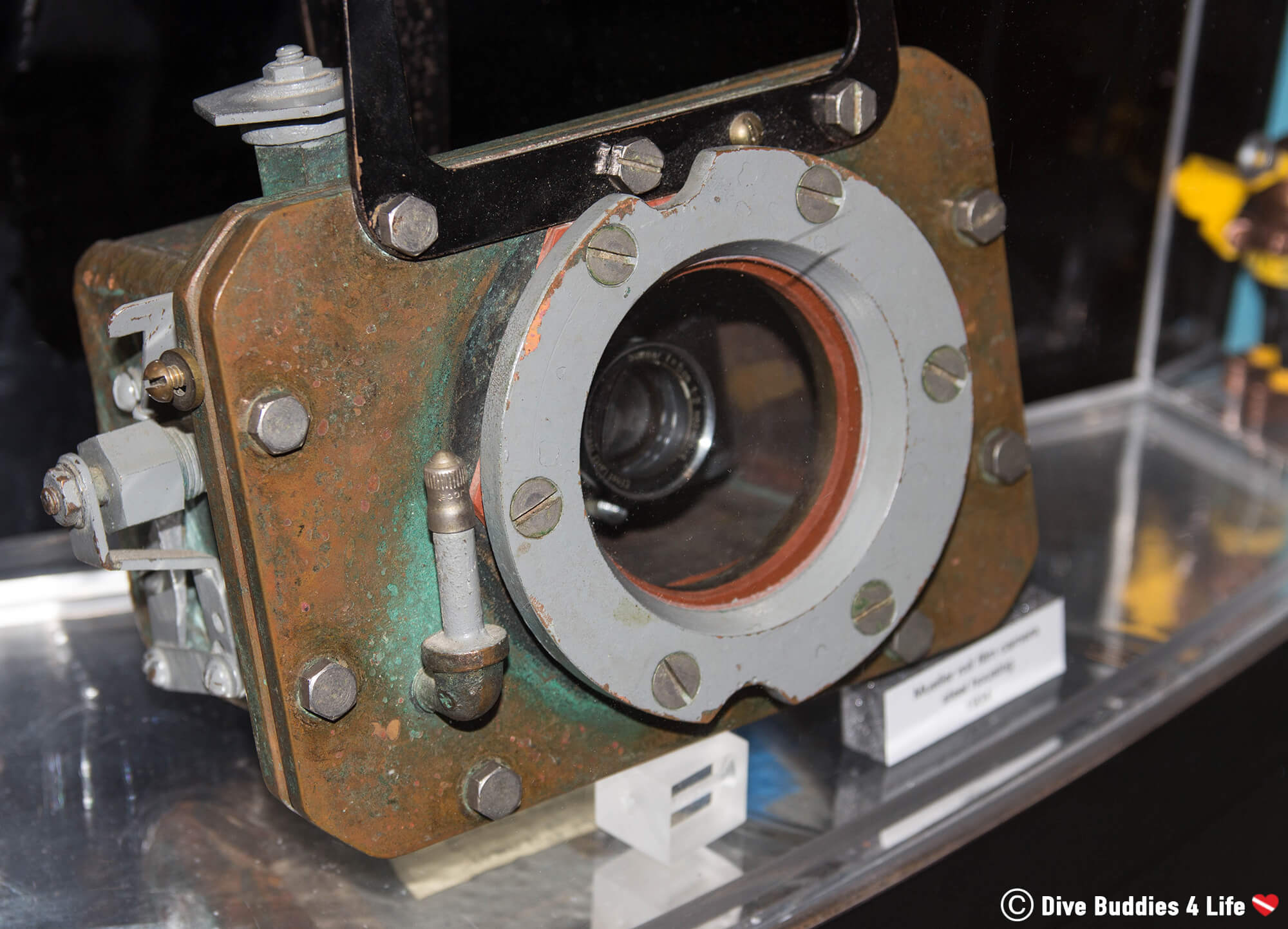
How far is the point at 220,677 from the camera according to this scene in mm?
812

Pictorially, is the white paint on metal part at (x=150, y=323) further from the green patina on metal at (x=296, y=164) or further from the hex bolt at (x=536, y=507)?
the hex bolt at (x=536, y=507)

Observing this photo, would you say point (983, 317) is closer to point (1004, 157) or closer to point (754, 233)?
point (1004, 157)

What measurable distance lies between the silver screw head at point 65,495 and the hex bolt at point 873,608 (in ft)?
1.52

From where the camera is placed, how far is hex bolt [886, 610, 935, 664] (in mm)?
947

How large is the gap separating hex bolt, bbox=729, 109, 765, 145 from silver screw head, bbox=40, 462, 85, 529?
42cm

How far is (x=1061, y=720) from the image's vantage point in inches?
42.0

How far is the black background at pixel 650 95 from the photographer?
950 mm

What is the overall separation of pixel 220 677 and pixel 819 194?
1.49ft

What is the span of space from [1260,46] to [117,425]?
129 centimetres

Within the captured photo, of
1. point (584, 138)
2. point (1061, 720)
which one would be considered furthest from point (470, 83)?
point (1061, 720)

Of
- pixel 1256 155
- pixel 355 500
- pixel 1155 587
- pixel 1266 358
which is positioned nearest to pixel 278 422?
pixel 355 500

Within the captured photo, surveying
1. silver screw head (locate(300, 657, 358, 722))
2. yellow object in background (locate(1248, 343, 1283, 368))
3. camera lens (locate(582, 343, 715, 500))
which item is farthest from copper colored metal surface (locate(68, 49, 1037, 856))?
yellow object in background (locate(1248, 343, 1283, 368))

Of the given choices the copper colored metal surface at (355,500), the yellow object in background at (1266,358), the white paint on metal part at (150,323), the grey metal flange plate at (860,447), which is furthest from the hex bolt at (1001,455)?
the yellow object in background at (1266,358)

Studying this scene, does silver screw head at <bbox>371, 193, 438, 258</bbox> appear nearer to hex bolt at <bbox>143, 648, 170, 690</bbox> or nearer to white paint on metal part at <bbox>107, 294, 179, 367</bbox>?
→ white paint on metal part at <bbox>107, 294, 179, 367</bbox>
